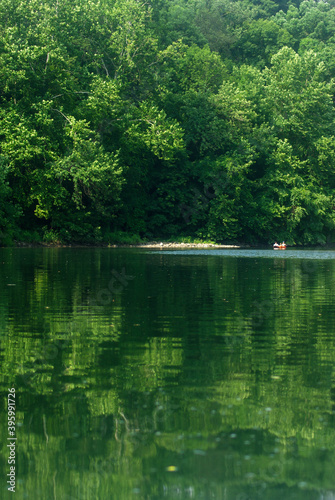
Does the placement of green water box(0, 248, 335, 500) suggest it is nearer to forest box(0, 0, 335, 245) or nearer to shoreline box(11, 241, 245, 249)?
forest box(0, 0, 335, 245)

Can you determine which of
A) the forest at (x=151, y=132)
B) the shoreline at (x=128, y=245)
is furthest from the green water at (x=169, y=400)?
the shoreline at (x=128, y=245)

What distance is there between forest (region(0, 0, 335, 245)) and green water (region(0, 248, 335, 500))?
33124mm

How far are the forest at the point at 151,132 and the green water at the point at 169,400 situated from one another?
33124mm

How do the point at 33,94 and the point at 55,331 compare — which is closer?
the point at 55,331

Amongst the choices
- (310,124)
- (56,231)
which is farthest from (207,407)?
(310,124)

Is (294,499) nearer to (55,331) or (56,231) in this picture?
(55,331)

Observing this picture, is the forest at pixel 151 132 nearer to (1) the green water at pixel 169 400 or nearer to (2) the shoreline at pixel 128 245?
(2) the shoreline at pixel 128 245

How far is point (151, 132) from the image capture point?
2286 inches

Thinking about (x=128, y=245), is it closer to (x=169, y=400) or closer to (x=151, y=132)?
(x=151, y=132)

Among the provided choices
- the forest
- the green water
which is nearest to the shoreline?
the forest

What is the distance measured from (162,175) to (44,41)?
1889 cm

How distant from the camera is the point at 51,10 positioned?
5434cm

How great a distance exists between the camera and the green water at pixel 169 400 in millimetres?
4910

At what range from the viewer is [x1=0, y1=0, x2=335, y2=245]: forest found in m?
49.3
